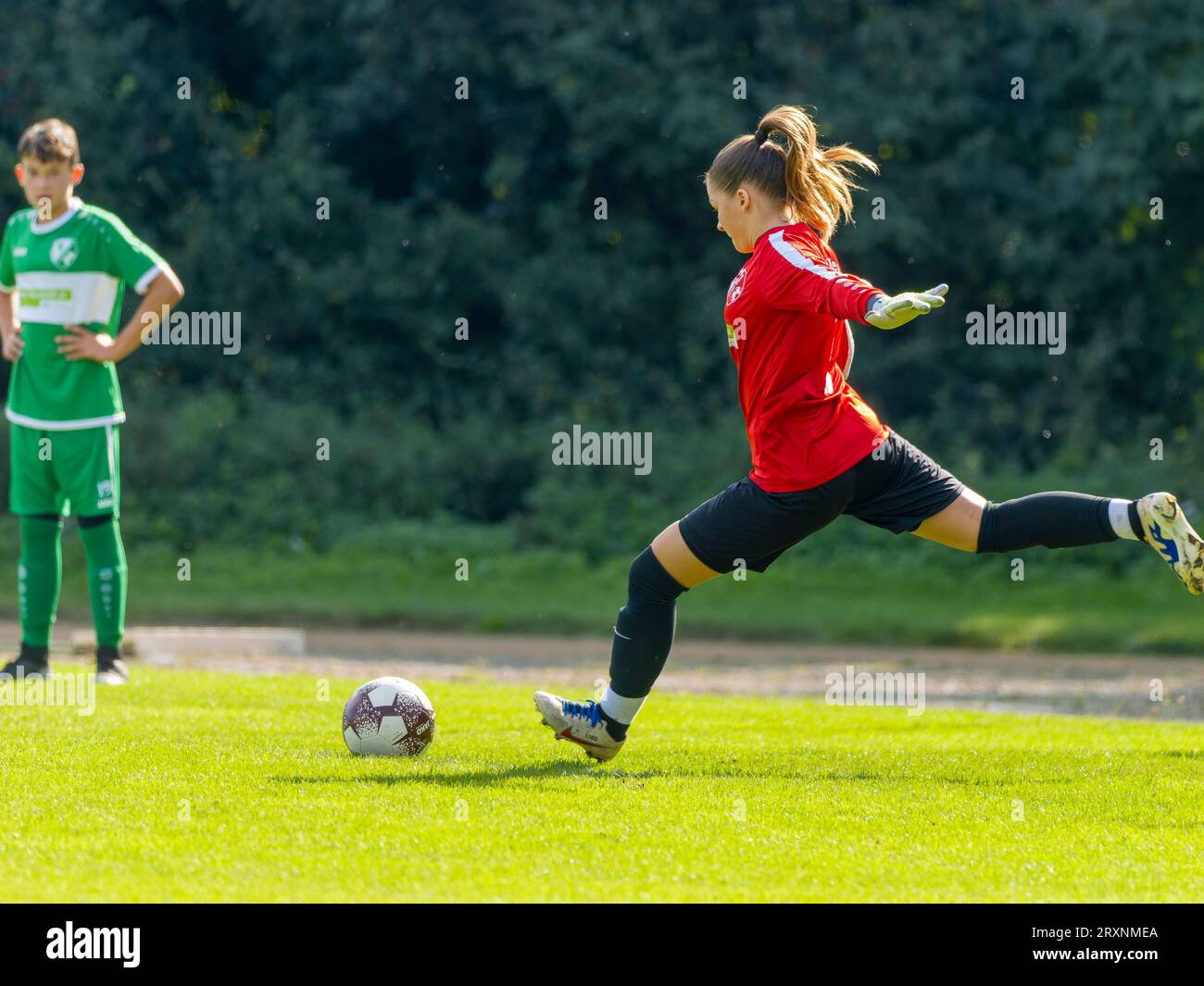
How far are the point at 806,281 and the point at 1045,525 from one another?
1.24m

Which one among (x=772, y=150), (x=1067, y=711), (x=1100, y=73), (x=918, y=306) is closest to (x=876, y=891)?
(x=918, y=306)

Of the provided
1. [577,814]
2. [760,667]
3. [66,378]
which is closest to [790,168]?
[577,814]

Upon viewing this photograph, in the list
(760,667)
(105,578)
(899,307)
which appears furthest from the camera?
(760,667)

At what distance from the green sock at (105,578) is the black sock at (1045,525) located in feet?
14.3

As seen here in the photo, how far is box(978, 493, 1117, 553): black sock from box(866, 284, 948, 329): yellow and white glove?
3.63 ft

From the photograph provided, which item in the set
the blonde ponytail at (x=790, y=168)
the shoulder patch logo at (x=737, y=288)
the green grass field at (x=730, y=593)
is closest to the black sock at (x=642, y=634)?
the shoulder patch logo at (x=737, y=288)

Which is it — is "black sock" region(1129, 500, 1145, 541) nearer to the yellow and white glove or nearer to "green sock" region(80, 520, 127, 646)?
the yellow and white glove

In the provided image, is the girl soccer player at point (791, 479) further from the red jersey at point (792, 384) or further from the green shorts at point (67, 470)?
the green shorts at point (67, 470)

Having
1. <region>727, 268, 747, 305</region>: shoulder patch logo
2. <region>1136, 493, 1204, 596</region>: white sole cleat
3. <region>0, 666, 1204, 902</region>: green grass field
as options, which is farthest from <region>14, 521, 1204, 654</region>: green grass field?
<region>727, 268, 747, 305</region>: shoulder patch logo

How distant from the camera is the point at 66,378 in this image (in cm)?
802

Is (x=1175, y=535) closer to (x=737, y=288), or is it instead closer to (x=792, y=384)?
(x=792, y=384)

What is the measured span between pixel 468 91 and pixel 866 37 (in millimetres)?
4764

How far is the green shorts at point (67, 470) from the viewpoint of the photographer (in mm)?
7992

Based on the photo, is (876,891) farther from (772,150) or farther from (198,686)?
(198,686)
